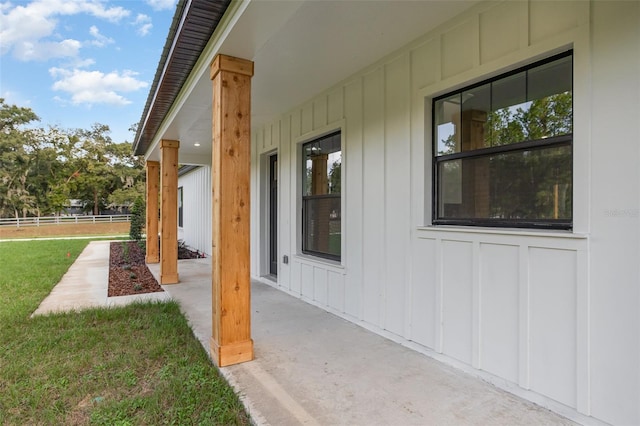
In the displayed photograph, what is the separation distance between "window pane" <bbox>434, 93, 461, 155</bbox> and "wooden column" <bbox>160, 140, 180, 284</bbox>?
16.0 ft

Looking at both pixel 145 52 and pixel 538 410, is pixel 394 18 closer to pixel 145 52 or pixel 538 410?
pixel 538 410

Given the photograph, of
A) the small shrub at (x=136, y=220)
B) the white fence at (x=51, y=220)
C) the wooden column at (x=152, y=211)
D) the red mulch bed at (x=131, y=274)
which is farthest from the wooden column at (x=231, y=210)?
the white fence at (x=51, y=220)

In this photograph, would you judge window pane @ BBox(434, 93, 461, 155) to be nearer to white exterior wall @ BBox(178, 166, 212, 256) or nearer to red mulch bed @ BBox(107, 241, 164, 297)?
red mulch bed @ BBox(107, 241, 164, 297)

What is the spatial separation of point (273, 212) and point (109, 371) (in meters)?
3.76

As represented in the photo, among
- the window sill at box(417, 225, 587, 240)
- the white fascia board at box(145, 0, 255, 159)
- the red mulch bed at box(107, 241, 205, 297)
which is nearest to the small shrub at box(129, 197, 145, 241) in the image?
the red mulch bed at box(107, 241, 205, 297)

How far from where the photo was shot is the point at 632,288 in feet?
5.97

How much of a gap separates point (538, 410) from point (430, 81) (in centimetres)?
252

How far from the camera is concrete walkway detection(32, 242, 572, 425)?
211 cm

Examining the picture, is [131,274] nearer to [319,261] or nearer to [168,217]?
[168,217]

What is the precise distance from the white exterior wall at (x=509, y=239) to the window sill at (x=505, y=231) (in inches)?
0.4

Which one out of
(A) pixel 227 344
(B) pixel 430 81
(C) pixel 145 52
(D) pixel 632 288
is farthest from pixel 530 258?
(C) pixel 145 52

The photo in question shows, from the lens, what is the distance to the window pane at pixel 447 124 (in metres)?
2.88

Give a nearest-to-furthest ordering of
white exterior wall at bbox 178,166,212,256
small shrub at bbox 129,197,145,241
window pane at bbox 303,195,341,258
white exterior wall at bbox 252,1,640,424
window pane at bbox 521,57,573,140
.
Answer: white exterior wall at bbox 252,1,640,424
window pane at bbox 521,57,573,140
window pane at bbox 303,195,341,258
white exterior wall at bbox 178,166,212,256
small shrub at bbox 129,197,145,241

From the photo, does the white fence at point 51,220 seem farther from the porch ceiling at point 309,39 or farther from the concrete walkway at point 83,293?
the porch ceiling at point 309,39
